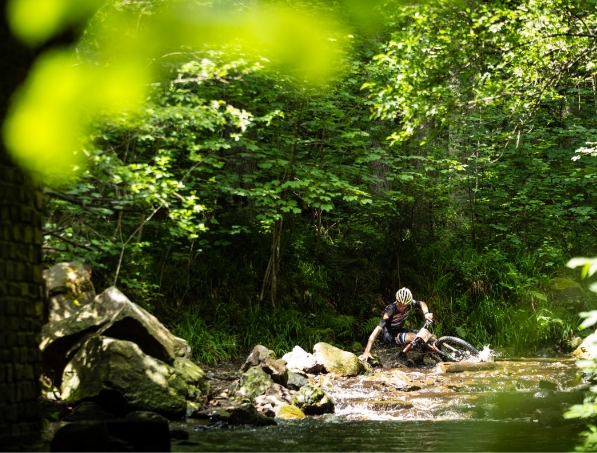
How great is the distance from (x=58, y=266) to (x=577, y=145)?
13232mm

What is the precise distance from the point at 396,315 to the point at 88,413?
630 centimetres

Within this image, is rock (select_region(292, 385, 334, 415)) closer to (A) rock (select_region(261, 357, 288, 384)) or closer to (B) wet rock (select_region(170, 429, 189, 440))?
(A) rock (select_region(261, 357, 288, 384))

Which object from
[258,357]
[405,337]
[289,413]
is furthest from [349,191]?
[289,413]

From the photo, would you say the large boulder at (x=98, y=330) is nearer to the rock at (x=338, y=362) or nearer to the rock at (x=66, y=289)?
the rock at (x=66, y=289)

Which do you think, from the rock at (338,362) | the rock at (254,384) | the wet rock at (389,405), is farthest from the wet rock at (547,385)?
the rock at (254,384)

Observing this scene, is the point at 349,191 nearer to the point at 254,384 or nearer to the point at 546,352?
the point at 254,384

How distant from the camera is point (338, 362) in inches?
399

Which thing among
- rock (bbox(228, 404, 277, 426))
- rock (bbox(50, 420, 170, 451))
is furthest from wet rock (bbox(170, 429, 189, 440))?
rock (bbox(228, 404, 277, 426))

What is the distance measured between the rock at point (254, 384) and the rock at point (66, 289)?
8.40 ft

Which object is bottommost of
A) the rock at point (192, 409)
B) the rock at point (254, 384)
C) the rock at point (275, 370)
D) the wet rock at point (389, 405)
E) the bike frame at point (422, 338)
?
the wet rock at point (389, 405)

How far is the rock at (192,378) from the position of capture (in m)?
8.16

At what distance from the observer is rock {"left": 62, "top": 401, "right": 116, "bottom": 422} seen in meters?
6.74

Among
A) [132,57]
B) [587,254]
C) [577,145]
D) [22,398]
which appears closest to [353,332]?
[587,254]

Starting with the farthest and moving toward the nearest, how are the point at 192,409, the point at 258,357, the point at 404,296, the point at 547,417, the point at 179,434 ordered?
the point at 404,296
the point at 258,357
the point at 192,409
the point at 547,417
the point at 179,434
